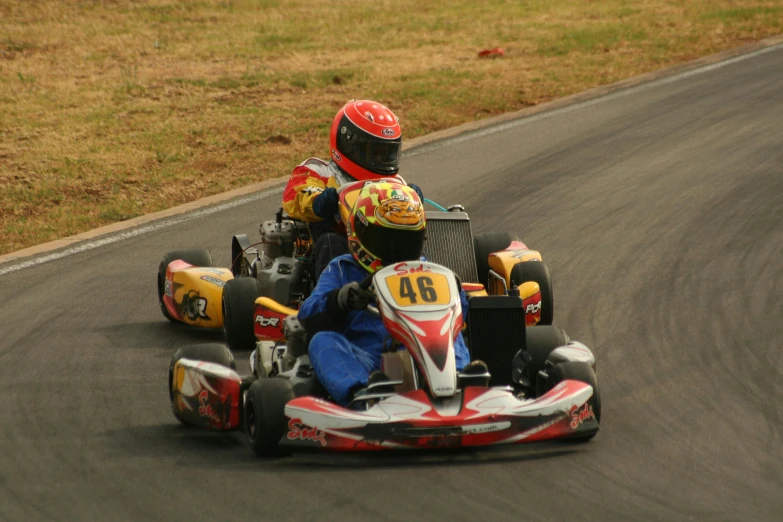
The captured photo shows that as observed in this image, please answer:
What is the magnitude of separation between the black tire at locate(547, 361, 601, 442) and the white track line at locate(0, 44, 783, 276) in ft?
17.2

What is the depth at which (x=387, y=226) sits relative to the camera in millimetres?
5832

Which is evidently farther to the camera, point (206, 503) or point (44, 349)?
point (44, 349)

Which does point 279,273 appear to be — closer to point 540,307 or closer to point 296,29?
point 540,307

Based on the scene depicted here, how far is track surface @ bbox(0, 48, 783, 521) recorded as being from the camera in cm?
486

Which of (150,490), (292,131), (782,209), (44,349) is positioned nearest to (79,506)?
(150,490)

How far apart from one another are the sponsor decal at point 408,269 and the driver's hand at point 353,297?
157 mm

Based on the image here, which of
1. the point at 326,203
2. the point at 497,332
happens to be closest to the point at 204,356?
the point at 497,332

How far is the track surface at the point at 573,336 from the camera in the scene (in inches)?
191

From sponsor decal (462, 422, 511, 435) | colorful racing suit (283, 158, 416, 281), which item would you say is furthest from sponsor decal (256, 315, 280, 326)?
sponsor decal (462, 422, 511, 435)

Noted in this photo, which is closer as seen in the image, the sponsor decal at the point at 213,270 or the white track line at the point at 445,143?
the sponsor decal at the point at 213,270

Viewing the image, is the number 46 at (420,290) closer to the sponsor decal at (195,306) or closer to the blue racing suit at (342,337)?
the blue racing suit at (342,337)

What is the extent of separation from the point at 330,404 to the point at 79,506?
1.02 m

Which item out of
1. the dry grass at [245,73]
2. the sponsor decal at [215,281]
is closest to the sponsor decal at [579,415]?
the sponsor decal at [215,281]

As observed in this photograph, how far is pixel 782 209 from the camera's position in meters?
10.4
